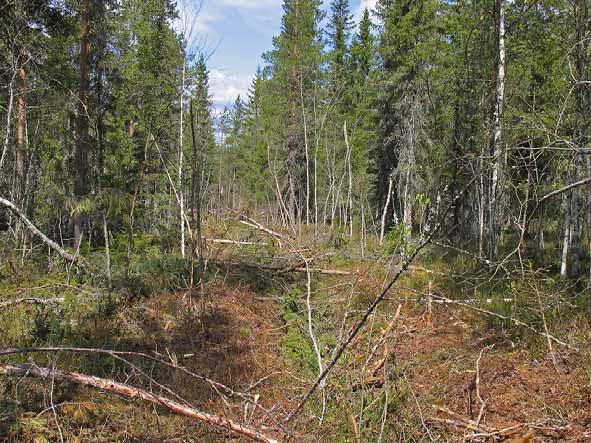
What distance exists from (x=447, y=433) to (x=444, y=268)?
6.58 m

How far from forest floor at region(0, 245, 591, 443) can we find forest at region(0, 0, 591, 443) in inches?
1.4

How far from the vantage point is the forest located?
4.29m

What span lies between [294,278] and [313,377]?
4.60 meters

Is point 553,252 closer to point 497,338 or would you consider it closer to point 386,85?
point 497,338

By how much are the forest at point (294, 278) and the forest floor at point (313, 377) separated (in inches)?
1.4

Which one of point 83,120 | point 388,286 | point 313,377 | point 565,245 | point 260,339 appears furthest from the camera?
point 83,120

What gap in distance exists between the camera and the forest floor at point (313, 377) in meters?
4.32

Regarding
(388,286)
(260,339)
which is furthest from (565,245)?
(388,286)

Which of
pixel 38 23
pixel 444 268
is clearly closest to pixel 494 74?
pixel 444 268

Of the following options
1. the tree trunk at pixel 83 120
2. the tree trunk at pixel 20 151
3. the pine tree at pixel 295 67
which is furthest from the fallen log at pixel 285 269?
the pine tree at pixel 295 67

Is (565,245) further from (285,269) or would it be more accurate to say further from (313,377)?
(313,377)

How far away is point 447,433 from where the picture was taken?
180 inches

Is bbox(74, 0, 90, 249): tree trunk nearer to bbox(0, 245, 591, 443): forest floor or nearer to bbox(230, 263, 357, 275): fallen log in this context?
bbox(230, 263, 357, 275): fallen log

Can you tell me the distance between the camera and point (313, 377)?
5.86 meters
